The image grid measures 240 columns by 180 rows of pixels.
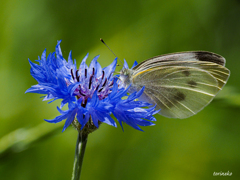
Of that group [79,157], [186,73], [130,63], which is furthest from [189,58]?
[79,157]

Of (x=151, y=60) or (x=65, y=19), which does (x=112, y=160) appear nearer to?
(x=151, y=60)

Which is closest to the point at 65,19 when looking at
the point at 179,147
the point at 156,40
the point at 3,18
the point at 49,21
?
the point at 49,21

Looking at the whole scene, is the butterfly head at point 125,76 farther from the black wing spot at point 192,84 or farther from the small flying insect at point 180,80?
the black wing spot at point 192,84

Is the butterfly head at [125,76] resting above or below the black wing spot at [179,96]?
above

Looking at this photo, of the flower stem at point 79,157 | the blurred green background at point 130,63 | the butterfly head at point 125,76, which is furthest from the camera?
the blurred green background at point 130,63

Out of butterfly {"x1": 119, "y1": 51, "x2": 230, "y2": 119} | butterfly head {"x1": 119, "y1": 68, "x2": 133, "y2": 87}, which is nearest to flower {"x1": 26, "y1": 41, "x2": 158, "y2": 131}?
butterfly head {"x1": 119, "y1": 68, "x2": 133, "y2": 87}

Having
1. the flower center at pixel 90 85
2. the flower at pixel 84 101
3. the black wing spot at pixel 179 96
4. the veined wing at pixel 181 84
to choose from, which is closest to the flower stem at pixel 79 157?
the flower at pixel 84 101

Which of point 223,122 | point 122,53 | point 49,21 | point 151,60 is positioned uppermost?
point 49,21

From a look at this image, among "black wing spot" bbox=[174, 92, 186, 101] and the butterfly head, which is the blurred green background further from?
the butterfly head

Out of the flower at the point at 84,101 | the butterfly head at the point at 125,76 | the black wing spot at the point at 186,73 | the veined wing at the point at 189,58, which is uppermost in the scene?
the veined wing at the point at 189,58
